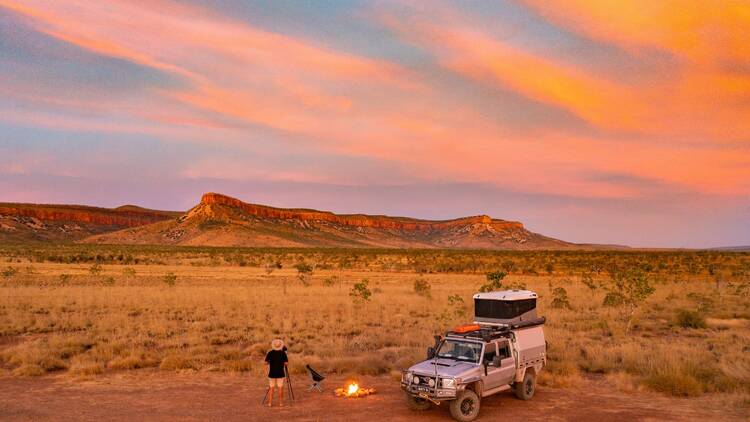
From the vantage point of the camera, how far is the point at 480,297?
13.6 metres

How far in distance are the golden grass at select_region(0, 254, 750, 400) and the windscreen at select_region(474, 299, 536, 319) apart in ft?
10.3

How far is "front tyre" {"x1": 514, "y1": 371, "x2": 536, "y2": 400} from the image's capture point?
1350 centimetres

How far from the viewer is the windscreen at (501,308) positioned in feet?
43.5

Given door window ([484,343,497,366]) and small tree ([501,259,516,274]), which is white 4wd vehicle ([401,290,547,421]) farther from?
small tree ([501,259,516,274])

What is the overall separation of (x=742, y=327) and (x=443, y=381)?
18768 millimetres

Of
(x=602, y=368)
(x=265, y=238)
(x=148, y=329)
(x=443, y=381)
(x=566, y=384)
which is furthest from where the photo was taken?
(x=265, y=238)

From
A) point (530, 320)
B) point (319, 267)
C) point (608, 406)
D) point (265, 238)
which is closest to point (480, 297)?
point (530, 320)

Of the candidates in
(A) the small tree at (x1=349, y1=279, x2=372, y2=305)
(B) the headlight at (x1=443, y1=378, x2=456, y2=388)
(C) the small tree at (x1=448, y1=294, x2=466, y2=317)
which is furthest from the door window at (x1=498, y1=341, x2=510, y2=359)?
(A) the small tree at (x1=349, y1=279, x2=372, y2=305)

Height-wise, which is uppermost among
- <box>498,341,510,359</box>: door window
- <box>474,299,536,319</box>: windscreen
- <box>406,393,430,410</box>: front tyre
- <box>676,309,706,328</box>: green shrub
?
<box>474,299,536,319</box>: windscreen

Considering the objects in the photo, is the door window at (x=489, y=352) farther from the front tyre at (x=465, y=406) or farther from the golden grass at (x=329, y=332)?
the golden grass at (x=329, y=332)

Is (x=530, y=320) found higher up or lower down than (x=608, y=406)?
higher up

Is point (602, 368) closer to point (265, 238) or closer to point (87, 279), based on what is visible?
point (87, 279)

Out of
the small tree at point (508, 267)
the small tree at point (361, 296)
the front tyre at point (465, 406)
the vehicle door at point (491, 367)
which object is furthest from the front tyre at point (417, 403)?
the small tree at point (508, 267)

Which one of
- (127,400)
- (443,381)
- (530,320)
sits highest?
(530,320)
